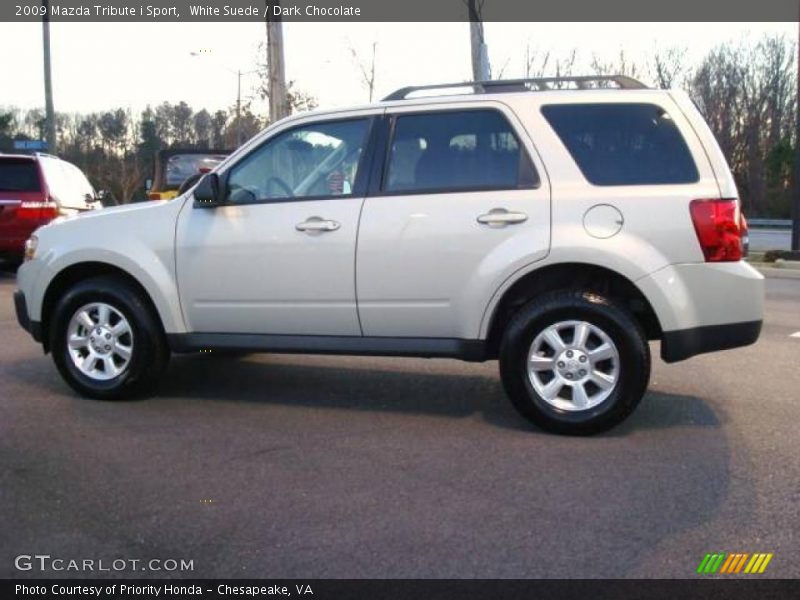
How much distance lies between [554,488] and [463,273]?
1409 mm

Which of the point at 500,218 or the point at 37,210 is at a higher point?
the point at 37,210

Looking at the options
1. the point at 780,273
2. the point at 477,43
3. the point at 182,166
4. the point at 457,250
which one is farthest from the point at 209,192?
the point at 477,43

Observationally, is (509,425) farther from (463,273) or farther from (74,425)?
(74,425)

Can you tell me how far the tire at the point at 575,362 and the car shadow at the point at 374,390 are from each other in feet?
0.71

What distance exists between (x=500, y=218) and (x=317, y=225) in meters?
1.11

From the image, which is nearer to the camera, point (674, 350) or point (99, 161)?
point (674, 350)

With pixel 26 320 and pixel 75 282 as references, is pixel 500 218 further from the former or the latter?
pixel 26 320

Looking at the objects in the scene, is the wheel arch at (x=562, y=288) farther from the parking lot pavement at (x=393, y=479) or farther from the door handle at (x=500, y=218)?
the parking lot pavement at (x=393, y=479)

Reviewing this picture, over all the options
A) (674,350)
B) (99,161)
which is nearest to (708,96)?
(99,161)

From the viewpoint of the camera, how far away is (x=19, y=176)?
1327 cm

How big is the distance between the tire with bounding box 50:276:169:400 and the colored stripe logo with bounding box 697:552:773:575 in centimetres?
370
